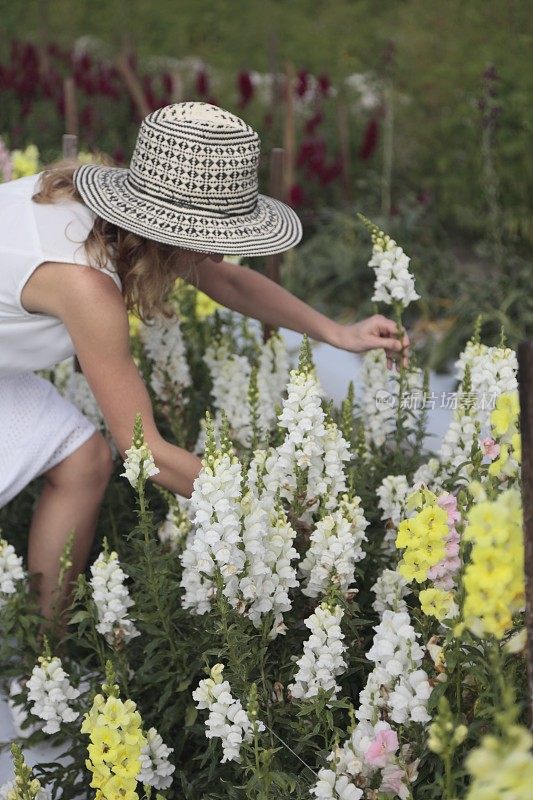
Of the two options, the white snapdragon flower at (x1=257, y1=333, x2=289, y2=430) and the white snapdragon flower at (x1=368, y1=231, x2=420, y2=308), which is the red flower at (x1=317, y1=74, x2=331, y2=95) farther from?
the white snapdragon flower at (x1=368, y1=231, x2=420, y2=308)

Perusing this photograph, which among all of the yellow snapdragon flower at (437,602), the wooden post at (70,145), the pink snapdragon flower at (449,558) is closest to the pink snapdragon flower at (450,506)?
the pink snapdragon flower at (449,558)

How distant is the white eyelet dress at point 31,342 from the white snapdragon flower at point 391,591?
32.8 inches

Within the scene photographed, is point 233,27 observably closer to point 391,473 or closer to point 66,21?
point 66,21

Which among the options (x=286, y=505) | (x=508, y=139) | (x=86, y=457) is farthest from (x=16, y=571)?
(x=508, y=139)

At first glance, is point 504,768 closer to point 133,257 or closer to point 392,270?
point 392,270

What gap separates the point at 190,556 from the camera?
1948 mm

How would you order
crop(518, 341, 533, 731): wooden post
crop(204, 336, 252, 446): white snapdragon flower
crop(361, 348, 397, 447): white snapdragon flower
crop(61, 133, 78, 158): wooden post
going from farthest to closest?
crop(61, 133, 78, 158): wooden post < crop(204, 336, 252, 446): white snapdragon flower < crop(361, 348, 397, 447): white snapdragon flower < crop(518, 341, 533, 731): wooden post

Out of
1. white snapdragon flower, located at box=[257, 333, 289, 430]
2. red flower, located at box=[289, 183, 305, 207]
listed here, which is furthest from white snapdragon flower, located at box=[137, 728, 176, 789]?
red flower, located at box=[289, 183, 305, 207]

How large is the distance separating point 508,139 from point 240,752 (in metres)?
4.17

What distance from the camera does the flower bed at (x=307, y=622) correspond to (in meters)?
1.64

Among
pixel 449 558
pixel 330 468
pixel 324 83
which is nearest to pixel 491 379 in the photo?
pixel 330 468

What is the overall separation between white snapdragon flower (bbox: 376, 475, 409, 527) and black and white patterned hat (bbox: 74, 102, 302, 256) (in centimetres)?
55

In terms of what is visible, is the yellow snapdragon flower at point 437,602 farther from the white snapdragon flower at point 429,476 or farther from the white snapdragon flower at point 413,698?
the white snapdragon flower at point 429,476

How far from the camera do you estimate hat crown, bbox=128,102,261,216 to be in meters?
2.21
